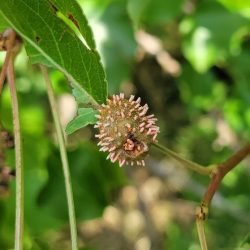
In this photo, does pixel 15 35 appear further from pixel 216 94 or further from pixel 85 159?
pixel 216 94

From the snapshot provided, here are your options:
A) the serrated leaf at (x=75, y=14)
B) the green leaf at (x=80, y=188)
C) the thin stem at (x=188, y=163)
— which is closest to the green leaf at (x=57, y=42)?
the serrated leaf at (x=75, y=14)

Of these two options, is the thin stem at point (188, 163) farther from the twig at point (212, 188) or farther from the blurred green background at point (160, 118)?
the blurred green background at point (160, 118)

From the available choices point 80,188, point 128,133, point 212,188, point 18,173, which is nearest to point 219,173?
point 212,188

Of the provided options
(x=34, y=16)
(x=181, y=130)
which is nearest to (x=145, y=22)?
(x=181, y=130)

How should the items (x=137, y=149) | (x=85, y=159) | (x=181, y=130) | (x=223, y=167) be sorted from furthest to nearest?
(x=181, y=130), (x=85, y=159), (x=223, y=167), (x=137, y=149)

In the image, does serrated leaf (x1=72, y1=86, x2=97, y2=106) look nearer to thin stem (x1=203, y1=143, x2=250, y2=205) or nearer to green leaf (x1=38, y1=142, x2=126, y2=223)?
thin stem (x1=203, y1=143, x2=250, y2=205)

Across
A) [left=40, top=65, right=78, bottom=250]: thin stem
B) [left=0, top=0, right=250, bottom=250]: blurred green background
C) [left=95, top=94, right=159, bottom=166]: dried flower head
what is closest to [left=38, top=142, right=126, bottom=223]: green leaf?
[left=0, top=0, right=250, bottom=250]: blurred green background

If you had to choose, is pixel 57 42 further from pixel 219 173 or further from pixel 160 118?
pixel 160 118
